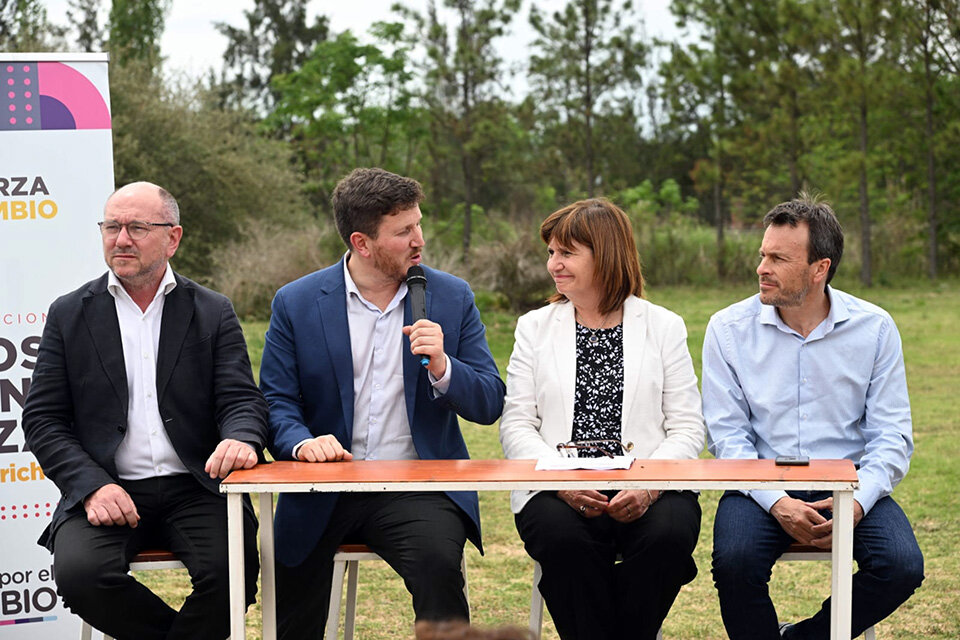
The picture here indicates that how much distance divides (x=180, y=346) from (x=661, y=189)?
3344cm

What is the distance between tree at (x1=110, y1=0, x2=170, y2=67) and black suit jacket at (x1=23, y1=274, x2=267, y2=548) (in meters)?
28.6

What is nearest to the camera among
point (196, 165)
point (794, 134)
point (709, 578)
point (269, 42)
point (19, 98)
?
point (19, 98)

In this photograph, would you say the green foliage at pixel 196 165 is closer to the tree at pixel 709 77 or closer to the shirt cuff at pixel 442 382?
the tree at pixel 709 77

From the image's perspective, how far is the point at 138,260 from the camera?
3.73 metres

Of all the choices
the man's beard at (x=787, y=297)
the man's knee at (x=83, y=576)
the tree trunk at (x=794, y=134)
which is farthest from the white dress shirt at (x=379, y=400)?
the tree trunk at (x=794, y=134)

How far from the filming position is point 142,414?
12.2ft

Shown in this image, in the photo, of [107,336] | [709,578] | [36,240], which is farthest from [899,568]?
[36,240]

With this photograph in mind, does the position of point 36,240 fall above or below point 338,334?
above

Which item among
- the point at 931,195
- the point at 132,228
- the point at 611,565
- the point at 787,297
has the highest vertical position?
the point at 931,195

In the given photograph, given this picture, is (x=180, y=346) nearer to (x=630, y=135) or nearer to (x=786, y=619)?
(x=786, y=619)


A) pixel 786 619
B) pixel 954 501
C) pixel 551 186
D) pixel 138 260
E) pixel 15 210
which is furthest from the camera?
pixel 551 186

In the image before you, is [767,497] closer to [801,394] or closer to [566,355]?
[801,394]

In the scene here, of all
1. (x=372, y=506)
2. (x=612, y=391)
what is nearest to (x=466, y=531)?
(x=372, y=506)

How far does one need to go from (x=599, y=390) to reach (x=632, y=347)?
7.4 inches
